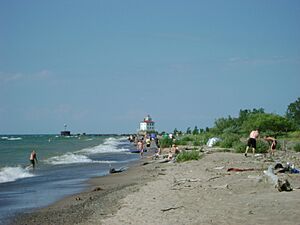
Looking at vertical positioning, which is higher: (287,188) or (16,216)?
(287,188)

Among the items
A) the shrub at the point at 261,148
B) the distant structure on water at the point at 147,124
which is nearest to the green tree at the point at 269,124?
the shrub at the point at 261,148

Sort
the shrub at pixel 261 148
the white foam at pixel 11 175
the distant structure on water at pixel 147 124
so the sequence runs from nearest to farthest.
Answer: the white foam at pixel 11 175 < the shrub at pixel 261 148 < the distant structure on water at pixel 147 124

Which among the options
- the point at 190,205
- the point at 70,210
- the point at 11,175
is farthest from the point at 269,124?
the point at 190,205

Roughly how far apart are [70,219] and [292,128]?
2315 inches

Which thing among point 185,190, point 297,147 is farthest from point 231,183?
point 297,147

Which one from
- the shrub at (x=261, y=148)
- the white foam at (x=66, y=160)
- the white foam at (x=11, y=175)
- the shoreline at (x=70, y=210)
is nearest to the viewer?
the shoreline at (x=70, y=210)

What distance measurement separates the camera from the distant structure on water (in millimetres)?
158875

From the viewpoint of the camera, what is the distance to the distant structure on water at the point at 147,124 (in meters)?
159

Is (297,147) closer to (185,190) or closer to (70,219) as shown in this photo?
(185,190)

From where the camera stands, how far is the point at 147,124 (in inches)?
6270

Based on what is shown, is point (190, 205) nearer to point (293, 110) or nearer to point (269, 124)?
point (269, 124)

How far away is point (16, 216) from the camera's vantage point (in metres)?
12.6

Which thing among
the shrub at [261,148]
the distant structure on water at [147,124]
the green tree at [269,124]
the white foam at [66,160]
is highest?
the distant structure on water at [147,124]

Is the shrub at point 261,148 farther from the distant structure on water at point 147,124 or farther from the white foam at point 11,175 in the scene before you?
the distant structure on water at point 147,124
